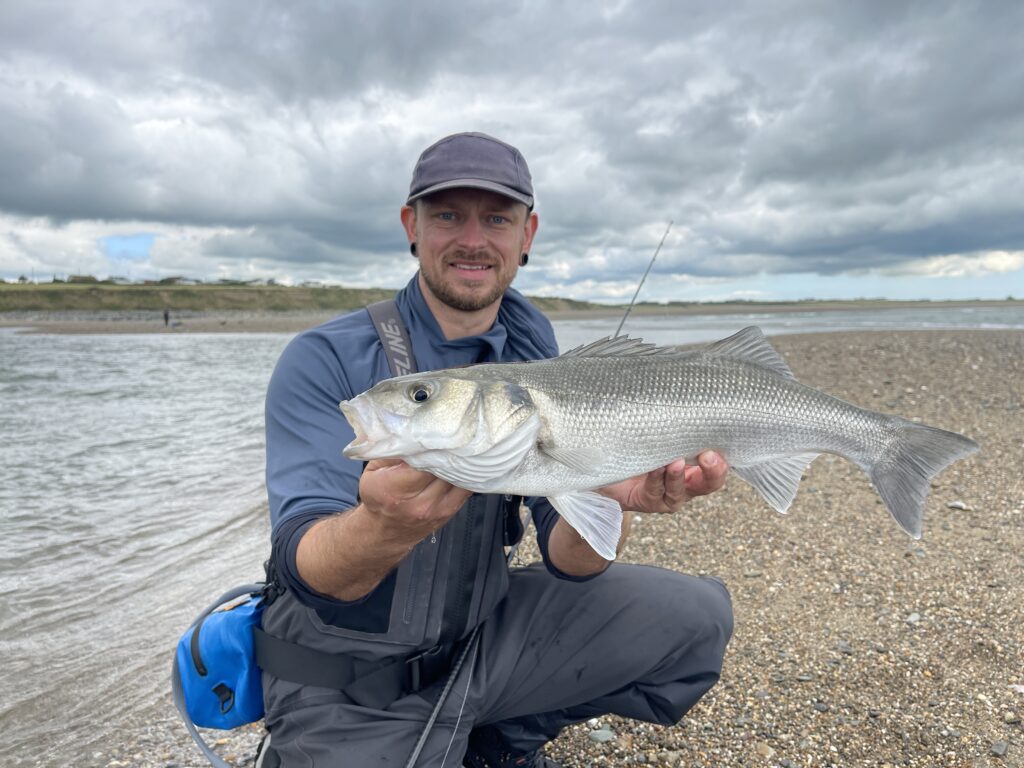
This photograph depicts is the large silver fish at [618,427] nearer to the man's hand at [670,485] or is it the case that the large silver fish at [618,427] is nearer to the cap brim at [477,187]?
the man's hand at [670,485]

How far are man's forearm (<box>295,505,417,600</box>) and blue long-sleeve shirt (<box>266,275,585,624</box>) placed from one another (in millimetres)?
72

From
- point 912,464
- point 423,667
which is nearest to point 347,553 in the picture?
point 423,667

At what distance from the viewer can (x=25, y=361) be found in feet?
88.0

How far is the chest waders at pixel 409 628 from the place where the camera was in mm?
3045

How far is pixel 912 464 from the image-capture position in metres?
3.37

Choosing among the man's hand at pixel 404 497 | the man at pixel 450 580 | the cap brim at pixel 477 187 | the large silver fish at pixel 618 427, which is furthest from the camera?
the cap brim at pixel 477 187

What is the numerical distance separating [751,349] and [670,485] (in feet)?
3.09

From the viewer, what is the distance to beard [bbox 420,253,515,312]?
3.70 meters

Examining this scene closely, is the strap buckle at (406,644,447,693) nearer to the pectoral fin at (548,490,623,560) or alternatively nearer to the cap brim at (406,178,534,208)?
the pectoral fin at (548,490,623,560)

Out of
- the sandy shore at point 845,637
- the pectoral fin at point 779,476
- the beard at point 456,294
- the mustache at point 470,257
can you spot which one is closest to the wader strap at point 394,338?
the beard at point 456,294

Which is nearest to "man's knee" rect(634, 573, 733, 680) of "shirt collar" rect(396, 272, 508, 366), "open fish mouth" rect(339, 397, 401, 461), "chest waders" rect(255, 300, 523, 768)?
"chest waders" rect(255, 300, 523, 768)

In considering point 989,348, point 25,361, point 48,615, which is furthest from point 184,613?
point 25,361

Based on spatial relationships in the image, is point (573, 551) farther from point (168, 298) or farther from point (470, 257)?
point (168, 298)

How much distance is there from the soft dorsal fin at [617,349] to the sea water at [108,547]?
3.56 metres
